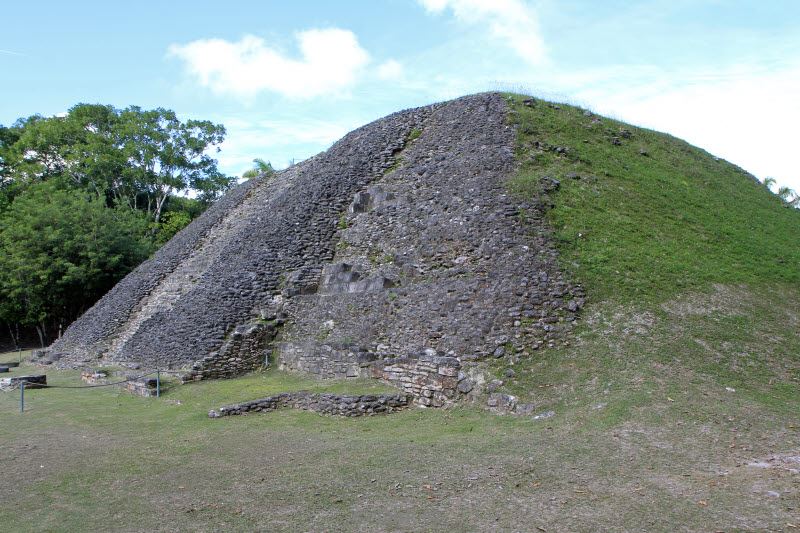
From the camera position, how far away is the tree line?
1188 inches

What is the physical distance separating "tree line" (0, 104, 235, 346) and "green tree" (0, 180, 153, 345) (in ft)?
0.17

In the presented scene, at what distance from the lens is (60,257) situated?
2989cm

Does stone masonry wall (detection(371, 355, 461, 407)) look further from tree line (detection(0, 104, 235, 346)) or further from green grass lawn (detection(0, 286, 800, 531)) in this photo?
tree line (detection(0, 104, 235, 346))

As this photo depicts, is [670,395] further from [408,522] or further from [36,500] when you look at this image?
[36,500]

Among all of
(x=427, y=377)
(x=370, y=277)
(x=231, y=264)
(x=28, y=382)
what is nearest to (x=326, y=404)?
(x=427, y=377)

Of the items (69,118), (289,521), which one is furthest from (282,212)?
(69,118)

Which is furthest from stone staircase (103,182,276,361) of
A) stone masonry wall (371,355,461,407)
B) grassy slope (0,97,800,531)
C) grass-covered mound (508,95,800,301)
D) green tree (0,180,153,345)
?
grass-covered mound (508,95,800,301)

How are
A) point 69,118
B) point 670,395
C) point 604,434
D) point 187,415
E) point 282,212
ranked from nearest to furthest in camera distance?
1. point 604,434
2. point 670,395
3. point 187,415
4. point 282,212
5. point 69,118

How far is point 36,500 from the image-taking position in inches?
312

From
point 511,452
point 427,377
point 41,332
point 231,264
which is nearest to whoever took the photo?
point 511,452

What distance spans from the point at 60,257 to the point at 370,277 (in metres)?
20.4

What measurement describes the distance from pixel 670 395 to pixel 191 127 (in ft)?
133

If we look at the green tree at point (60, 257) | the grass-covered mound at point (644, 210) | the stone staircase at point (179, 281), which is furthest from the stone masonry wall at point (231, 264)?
the grass-covered mound at point (644, 210)

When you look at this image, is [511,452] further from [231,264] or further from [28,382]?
[28,382]
